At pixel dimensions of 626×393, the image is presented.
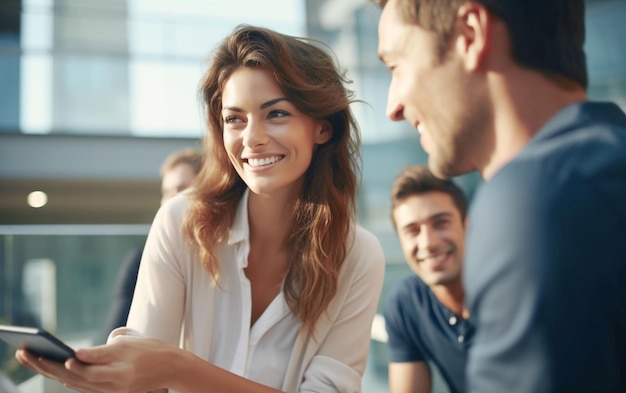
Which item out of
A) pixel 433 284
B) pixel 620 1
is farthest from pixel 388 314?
pixel 620 1

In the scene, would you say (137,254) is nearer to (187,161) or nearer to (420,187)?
(187,161)

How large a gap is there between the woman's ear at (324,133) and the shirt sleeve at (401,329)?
97 centimetres

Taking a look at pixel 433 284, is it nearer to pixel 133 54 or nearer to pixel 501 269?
pixel 501 269

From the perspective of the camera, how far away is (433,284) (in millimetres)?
2398

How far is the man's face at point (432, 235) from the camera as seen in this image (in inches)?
94.3

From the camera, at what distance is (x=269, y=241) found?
177 cm

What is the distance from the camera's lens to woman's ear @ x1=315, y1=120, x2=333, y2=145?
1.72 metres

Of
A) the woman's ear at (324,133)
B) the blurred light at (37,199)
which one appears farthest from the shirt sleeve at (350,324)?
the blurred light at (37,199)

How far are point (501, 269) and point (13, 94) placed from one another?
6.82 m

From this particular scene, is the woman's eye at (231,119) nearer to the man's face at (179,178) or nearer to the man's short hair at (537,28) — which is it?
the man's short hair at (537,28)

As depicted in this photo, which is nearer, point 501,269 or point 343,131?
point 501,269

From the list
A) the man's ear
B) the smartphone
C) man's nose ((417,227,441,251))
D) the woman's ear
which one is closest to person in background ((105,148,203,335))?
man's nose ((417,227,441,251))

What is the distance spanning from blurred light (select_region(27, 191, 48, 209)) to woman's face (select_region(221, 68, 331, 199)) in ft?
21.5

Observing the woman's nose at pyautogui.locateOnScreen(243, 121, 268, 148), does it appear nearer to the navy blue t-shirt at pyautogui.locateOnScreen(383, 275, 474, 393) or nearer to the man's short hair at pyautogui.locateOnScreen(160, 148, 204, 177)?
the navy blue t-shirt at pyautogui.locateOnScreen(383, 275, 474, 393)
